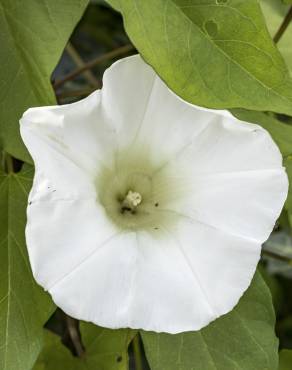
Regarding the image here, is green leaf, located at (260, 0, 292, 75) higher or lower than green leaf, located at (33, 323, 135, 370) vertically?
higher

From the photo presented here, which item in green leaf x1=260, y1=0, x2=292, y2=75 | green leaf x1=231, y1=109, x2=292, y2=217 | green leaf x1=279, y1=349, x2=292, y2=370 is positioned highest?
green leaf x1=260, y1=0, x2=292, y2=75

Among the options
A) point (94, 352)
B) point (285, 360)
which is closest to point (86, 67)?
point (94, 352)

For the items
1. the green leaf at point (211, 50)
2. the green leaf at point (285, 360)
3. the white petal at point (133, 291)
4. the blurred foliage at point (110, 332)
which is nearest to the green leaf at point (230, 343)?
the blurred foliage at point (110, 332)

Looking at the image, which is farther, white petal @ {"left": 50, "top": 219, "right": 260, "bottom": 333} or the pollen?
the pollen

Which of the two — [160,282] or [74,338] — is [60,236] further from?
[74,338]

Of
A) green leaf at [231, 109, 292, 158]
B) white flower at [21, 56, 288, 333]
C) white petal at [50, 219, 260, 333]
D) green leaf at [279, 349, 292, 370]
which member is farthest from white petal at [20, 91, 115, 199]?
green leaf at [279, 349, 292, 370]

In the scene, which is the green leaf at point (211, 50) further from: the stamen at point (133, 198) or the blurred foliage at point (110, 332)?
the stamen at point (133, 198)

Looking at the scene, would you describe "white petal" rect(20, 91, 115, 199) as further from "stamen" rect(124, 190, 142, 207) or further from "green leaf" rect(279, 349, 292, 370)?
"green leaf" rect(279, 349, 292, 370)

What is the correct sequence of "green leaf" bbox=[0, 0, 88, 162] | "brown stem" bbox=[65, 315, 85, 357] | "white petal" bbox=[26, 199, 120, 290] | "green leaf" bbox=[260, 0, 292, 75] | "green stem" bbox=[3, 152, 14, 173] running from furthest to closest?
1. "green leaf" bbox=[260, 0, 292, 75]
2. "brown stem" bbox=[65, 315, 85, 357]
3. "green stem" bbox=[3, 152, 14, 173]
4. "green leaf" bbox=[0, 0, 88, 162]
5. "white petal" bbox=[26, 199, 120, 290]
